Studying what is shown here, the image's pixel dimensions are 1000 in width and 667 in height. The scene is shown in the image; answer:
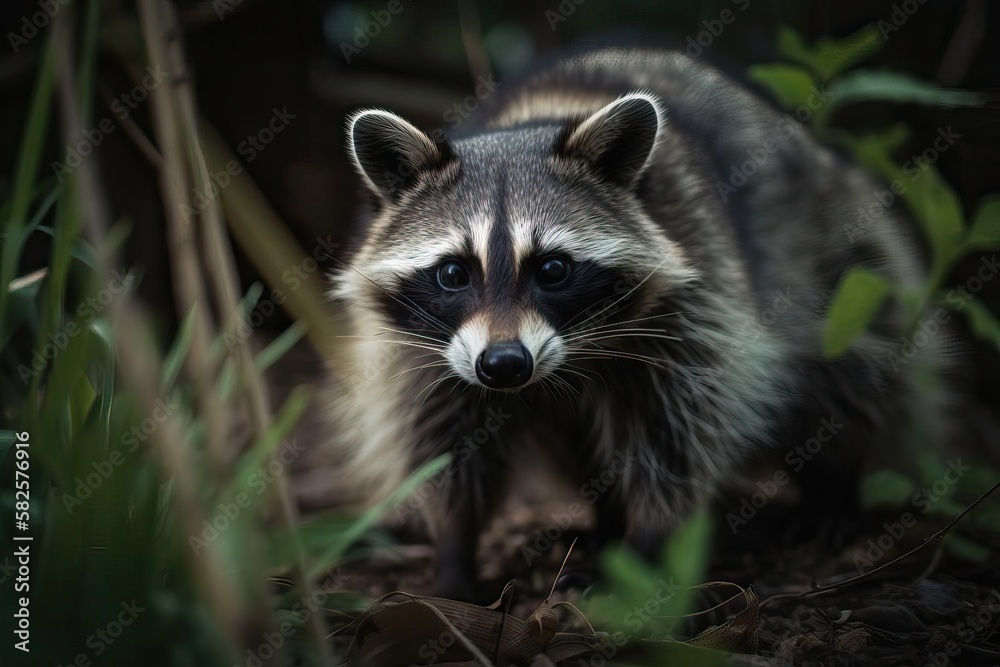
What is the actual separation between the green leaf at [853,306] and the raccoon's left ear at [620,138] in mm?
649

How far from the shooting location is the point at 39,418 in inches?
71.7

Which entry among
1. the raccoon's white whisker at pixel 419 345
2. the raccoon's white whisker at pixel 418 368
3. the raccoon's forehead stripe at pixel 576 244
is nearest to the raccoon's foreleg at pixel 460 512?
the raccoon's white whisker at pixel 418 368

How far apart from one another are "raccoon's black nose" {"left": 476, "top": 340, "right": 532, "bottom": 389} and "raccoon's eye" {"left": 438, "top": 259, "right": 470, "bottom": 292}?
284 mm

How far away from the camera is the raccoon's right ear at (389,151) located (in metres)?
2.26

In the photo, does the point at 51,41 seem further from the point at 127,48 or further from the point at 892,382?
the point at 892,382

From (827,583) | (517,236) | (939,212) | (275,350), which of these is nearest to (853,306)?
(939,212)

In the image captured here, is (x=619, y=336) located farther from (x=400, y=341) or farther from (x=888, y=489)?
(x=888, y=489)

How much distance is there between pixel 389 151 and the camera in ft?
7.73

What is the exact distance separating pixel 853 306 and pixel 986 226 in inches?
15.4

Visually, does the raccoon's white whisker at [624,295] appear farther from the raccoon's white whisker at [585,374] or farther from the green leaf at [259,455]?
the green leaf at [259,455]

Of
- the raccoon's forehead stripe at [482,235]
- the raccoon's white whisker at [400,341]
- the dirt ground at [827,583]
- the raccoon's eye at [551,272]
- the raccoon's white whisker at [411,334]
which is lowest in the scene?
the dirt ground at [827,583]

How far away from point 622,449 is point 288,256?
4.33ft

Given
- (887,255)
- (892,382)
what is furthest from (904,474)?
(887,255)

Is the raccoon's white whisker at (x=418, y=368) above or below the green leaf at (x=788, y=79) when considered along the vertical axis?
below
